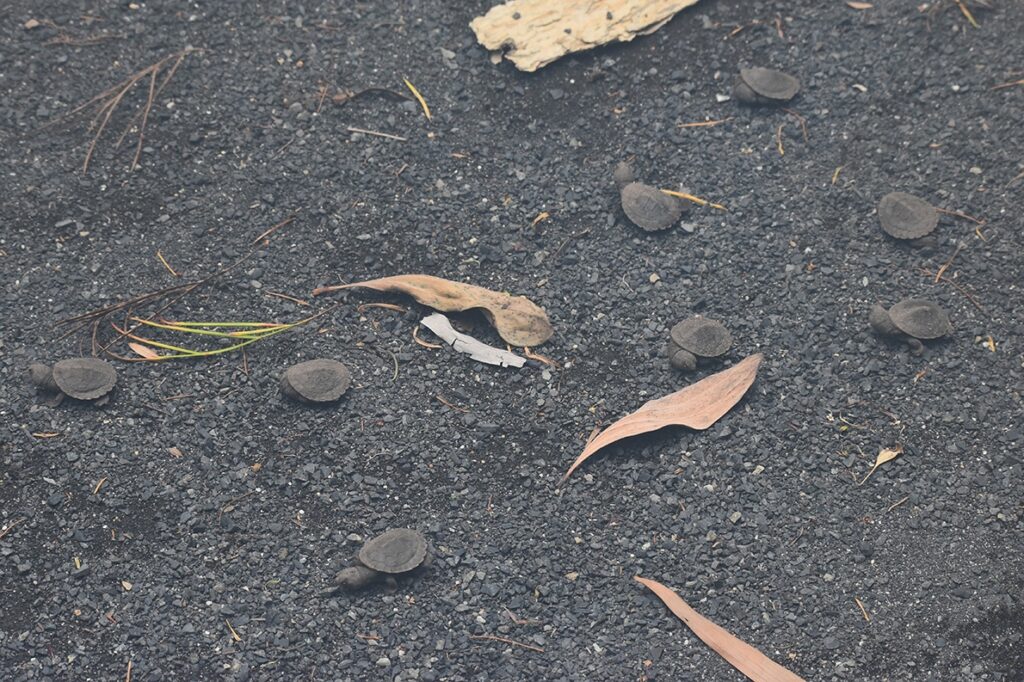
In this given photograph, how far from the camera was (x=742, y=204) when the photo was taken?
A: 4.31 metres

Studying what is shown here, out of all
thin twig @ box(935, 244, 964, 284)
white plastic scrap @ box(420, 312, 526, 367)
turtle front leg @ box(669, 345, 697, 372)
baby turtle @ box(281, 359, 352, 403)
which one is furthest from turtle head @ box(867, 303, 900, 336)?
baby turtle @ box(281, 359, 352, 403)

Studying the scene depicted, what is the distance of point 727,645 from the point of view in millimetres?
3289

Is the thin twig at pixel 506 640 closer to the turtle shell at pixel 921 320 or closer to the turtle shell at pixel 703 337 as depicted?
the turtle shell at pixel 703 337

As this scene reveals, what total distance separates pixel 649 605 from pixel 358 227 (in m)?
2.12

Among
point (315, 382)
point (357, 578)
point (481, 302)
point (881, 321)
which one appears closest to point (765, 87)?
point (881, 321)

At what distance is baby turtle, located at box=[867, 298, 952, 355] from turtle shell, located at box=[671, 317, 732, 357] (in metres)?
0.66

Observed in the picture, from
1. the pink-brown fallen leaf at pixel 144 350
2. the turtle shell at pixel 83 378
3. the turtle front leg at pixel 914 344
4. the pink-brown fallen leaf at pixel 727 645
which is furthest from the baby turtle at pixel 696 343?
the turtle shell at pixel 83 378

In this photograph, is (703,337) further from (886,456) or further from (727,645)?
(727,645)

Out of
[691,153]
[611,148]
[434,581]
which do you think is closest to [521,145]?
[611,148]

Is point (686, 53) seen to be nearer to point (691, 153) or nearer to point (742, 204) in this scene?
point (691, 153)

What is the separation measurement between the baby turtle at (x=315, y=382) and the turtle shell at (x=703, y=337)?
1396 millimetres

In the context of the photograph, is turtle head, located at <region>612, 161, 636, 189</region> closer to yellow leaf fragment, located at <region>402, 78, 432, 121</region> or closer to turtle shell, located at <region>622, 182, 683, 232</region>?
turtle shell, located at <region>622, 182, 683, 232</region>

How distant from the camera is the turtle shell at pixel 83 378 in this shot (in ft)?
12.0

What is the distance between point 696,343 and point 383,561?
1.55 m
